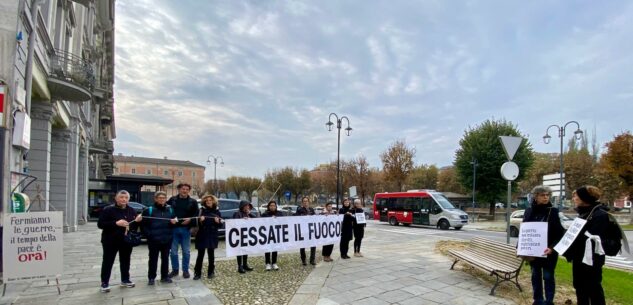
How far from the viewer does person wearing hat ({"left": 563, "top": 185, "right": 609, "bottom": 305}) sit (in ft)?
15.4

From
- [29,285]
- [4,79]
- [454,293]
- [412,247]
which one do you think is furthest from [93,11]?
[454,293]

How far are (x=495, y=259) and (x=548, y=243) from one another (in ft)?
6.07

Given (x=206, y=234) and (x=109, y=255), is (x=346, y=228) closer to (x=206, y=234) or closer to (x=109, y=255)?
(x=206, y=234)

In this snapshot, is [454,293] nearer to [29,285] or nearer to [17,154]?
[29,285]

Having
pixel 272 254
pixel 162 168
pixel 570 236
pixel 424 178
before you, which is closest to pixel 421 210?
pixel 272 254

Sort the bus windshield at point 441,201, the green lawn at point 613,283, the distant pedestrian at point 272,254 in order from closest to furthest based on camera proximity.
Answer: the green lawn at point 613,283
the distant pedestrian at point 272,254
the bus windshield at point 441,201

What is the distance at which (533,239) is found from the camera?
5.52 meters

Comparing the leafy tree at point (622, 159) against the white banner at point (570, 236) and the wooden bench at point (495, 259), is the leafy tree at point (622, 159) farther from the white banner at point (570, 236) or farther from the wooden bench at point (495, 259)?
the white banner at point (570, 236)

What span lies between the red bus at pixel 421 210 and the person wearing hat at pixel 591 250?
751 inches

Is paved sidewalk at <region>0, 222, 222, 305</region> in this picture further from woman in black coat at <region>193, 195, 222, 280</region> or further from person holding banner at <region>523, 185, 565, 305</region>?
person holding banner at <region>523, 185, 565, 305</region>

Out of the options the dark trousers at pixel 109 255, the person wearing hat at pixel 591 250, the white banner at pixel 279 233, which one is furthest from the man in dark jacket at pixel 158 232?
the person wearing hat at pixel 591 250

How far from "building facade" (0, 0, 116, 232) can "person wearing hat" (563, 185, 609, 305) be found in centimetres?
1001

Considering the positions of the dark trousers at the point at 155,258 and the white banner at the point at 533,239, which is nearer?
the white banner at the point at 533,239

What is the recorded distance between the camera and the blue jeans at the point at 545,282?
5371 millimetres
